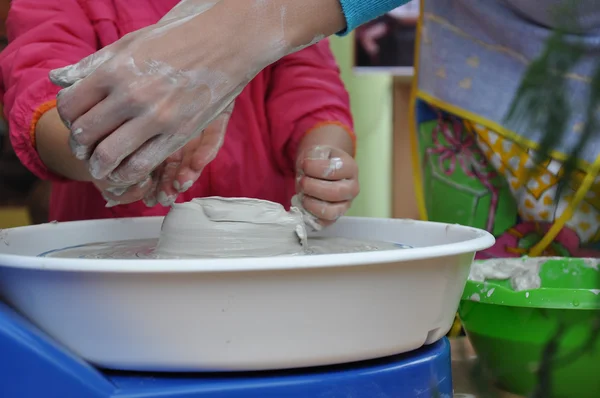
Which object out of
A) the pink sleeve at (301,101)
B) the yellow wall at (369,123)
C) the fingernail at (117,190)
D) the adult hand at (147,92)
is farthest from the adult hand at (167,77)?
the yellow wall at (369,123)

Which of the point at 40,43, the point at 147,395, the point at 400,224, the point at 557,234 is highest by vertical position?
the point at 40,43

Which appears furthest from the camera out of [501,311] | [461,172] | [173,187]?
[461,172]

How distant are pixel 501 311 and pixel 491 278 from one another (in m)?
0.19

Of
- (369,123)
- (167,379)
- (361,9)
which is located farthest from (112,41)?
(369,123)

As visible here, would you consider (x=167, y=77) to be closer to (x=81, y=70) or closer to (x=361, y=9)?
(x=81, y=70)

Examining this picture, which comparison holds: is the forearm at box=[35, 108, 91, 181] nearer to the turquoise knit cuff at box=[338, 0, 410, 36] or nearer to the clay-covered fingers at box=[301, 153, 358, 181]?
the clay-covered fingers at box=[301, 153, 358, 181]

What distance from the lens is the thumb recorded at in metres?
0.63

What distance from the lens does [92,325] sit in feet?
1.74

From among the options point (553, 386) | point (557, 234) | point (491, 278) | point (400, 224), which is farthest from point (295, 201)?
point (553, 386)

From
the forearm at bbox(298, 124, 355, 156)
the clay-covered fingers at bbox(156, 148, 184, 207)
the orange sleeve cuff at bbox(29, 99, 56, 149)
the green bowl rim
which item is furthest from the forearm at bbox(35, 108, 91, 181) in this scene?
the green bowl rim

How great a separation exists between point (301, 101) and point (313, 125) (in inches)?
2.4

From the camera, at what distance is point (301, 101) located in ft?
3.82

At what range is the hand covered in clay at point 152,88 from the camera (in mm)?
584

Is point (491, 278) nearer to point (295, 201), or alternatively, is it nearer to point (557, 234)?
point (557, 234)
